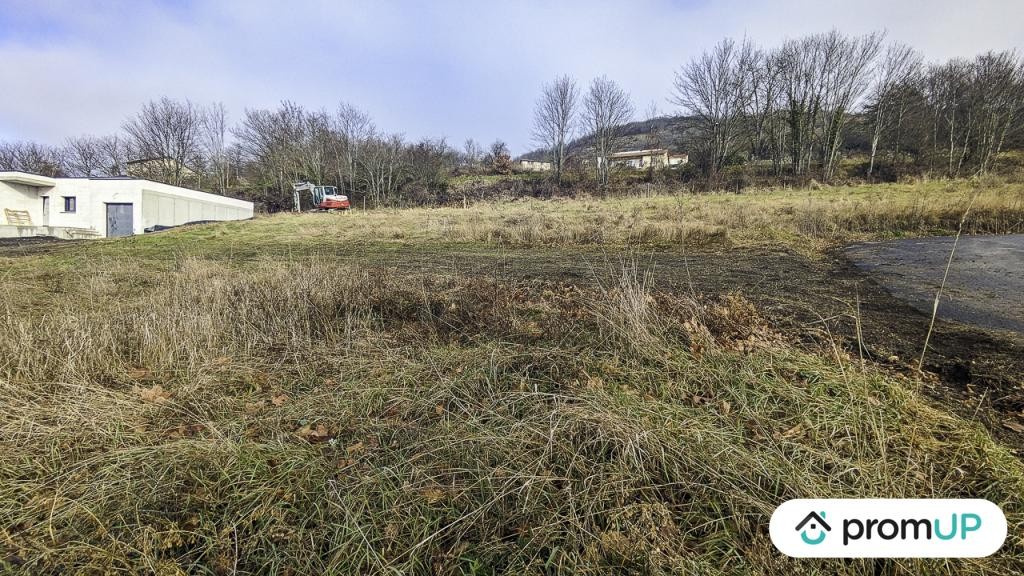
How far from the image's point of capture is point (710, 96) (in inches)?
1371

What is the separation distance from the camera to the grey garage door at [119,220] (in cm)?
2717

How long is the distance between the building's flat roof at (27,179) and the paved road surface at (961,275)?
44.5m

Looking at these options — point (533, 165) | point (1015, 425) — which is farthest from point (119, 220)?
point (533, 165)

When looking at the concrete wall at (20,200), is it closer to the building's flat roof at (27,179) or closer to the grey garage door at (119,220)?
the building's flat roof at (27,179)

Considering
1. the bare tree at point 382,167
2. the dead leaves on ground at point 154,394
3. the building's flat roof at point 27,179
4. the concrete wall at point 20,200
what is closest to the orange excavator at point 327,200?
the bare tree at point 382,167

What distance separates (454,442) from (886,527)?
189cm

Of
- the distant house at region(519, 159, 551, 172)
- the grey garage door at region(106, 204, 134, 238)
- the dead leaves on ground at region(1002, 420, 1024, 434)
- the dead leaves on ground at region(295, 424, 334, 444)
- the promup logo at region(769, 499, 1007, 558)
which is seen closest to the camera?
the promup logo at region(769, 499, 1007, 558)

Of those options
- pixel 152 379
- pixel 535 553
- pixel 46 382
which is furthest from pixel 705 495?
pixel 46 382

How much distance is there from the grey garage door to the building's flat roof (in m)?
4.59

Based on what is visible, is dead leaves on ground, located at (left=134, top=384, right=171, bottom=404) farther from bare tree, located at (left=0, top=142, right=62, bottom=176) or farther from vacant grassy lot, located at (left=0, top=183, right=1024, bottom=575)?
bare tree, located at (left=0, top=142, right=62, bottom=176)

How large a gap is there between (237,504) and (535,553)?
142 centimetres

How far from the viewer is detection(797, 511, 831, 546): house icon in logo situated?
149 cm

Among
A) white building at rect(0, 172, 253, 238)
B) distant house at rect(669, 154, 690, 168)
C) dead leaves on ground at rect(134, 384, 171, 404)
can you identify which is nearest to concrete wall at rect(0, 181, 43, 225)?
→ white building at rect(0, 172, 253, 238)

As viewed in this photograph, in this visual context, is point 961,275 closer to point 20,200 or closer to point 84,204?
point 84,204
